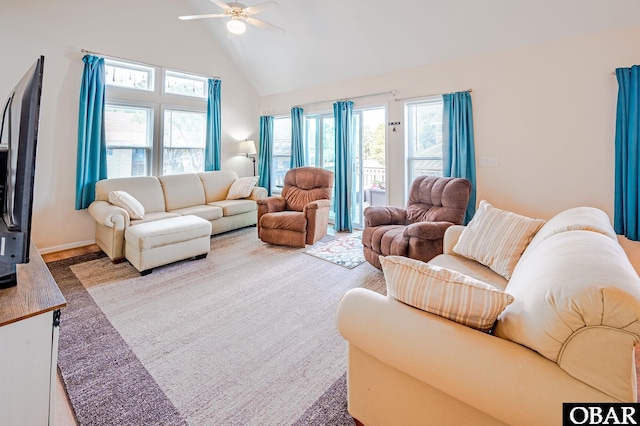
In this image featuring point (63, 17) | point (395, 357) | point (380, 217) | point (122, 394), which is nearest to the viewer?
point (395, 357)

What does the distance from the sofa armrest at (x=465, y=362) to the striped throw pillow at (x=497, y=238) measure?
117 cm

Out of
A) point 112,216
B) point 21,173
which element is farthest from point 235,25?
point 21,173

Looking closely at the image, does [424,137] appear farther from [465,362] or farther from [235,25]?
[465,362]

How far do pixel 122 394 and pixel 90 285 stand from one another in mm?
1835

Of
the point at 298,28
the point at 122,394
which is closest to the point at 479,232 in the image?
the point at 122,394

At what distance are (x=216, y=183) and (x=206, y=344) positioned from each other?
3.60 metres

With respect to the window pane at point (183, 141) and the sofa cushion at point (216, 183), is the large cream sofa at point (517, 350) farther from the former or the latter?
the window pane at point (183, 141)

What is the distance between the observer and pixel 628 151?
9.37 ft

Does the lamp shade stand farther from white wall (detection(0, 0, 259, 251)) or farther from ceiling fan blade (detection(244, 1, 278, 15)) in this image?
ceiling fan blade (detection(244, 1, 278, 15))

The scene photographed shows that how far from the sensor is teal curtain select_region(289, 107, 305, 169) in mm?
5762

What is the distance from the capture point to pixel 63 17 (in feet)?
13.0

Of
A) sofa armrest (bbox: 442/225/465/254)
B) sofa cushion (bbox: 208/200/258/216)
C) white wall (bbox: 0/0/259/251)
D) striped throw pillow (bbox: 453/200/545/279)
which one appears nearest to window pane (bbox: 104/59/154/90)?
white wall (bbox: 0/0/259/251)

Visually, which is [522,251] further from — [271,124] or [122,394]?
[271,124]

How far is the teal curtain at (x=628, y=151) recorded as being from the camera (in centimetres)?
281
